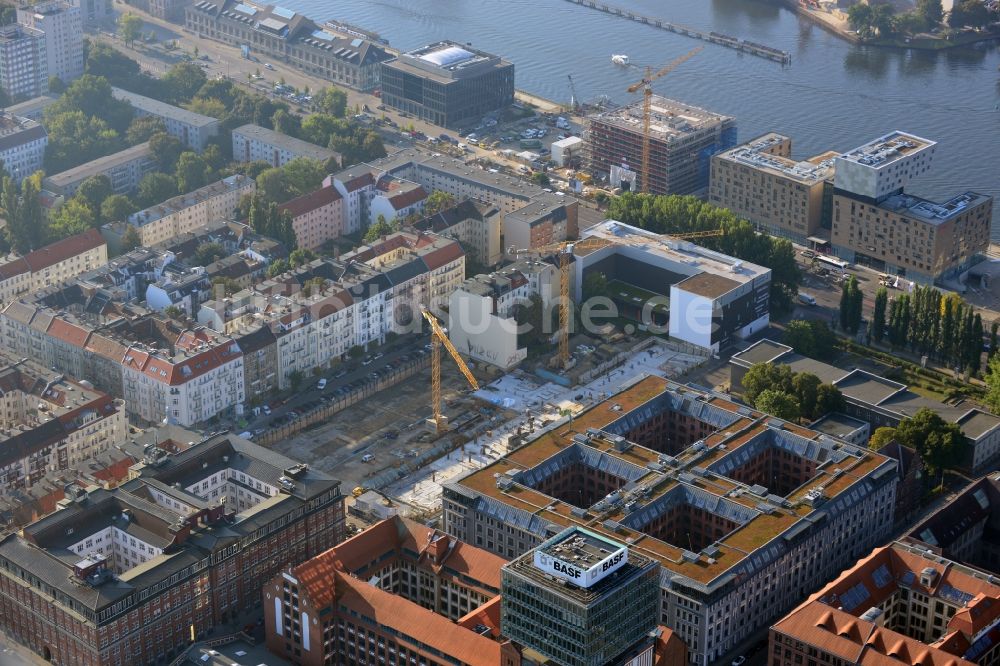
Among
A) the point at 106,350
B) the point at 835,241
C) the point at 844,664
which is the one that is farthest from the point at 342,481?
the point at 835,241

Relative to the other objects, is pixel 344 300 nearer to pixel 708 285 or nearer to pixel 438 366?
pixel 438 366

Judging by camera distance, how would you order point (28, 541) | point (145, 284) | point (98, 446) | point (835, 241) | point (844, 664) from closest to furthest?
point (844, 664)
point (28, 541)
point (98, 446)
point (145, 284)
point (835, 241)

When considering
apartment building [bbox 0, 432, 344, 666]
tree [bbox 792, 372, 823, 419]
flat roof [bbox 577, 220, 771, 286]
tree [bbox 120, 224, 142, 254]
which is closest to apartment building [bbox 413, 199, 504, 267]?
flat roof [bbox 577, 220, 771, 286]

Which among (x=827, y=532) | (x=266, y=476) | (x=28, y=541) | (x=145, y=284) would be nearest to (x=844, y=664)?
(x=827, y=532)

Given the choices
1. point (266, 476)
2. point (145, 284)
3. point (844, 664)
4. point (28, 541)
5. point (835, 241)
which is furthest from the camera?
point (835, 241)

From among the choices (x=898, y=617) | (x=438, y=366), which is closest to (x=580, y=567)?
(x=898, y=617)

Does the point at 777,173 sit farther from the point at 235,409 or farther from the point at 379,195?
the point at 235,409

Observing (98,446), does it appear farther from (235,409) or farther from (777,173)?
(777,173)

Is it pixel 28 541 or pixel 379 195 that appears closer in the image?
pixel 28 541
